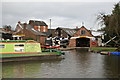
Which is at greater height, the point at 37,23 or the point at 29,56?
the point at 37,23

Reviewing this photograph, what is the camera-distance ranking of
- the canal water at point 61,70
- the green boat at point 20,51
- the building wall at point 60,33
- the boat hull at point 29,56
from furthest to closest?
the building wall at point 60,33
the green boat at point 20,51
the boat hull at point 29,56
the canal water at point 61,70

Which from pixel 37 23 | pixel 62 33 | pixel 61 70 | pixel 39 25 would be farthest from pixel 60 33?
pixel 61 70

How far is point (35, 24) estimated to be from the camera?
228 feet

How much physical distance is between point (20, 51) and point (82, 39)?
3629 centimetres

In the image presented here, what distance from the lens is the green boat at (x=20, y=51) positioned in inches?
650

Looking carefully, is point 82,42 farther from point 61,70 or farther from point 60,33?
point 61,70

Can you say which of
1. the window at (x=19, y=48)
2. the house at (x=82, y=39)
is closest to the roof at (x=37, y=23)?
the house at (x=82, y=39)

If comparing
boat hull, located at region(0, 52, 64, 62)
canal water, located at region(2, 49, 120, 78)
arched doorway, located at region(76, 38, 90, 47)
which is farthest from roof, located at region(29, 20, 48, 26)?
canal water, located at region(2, 49, 120, 78)

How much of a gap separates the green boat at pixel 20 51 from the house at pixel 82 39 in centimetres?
3220

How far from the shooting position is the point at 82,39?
52.0m

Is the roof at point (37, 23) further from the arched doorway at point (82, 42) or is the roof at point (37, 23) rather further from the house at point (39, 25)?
the arched doorway at point (82, 42)

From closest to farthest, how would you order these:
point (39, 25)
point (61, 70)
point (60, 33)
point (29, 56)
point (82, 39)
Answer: point (61, 70), point (29, 56), point (82, 39), point (60, 33), point (39, 25)

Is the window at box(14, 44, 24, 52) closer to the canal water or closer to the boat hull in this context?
the boat hull

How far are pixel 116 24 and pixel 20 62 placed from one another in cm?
1372
